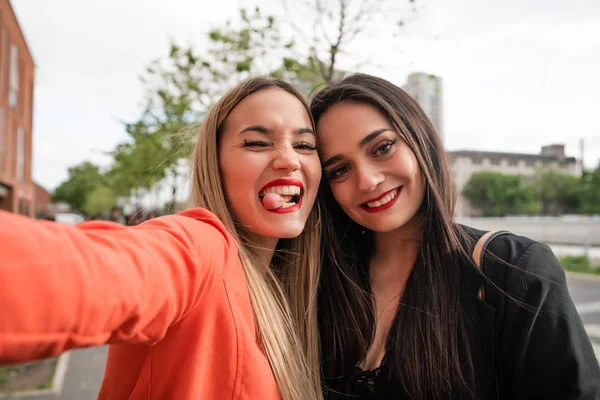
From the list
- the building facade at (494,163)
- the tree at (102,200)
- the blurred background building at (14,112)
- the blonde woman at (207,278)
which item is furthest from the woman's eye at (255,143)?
the building facade at (494,163)

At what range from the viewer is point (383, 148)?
2.17 meters

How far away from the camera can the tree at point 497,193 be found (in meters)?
68.2

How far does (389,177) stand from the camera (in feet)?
7.09

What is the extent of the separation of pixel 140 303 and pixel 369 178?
4.63ft

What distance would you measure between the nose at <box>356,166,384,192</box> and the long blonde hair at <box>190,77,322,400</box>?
1.27 ft

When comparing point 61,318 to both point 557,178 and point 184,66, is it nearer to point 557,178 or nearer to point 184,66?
point 184,66

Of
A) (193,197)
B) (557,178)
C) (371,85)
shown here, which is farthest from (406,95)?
(557,178)

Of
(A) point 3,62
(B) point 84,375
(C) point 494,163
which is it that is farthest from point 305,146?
(C) point 494,163

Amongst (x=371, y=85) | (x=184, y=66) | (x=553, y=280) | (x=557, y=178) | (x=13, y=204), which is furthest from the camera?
(x=557, y=178)

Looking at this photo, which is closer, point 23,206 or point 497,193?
point 23,206

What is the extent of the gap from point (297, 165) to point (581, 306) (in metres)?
9.90

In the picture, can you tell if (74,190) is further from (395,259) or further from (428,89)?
(395,259)

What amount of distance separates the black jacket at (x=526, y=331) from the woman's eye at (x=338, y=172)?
30.6 inches

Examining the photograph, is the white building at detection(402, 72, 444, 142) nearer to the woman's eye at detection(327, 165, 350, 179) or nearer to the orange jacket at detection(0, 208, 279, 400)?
the woman's eye at detection(327, 165, 350, 179)
